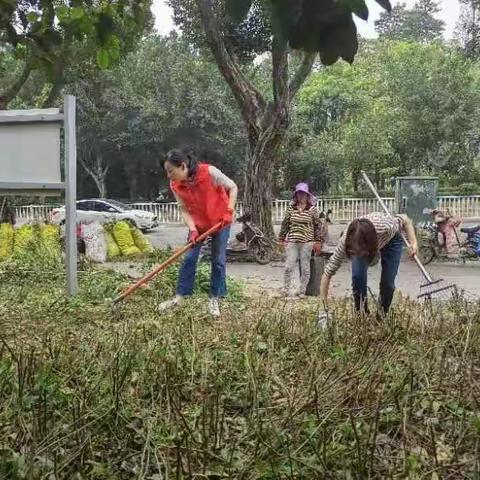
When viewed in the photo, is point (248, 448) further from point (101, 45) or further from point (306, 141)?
point (306, 141)

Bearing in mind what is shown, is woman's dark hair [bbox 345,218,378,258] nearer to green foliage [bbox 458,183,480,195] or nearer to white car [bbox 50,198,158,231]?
white car [bbox 50,198,158,231]

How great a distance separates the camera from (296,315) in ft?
14.2

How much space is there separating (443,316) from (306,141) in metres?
27.5

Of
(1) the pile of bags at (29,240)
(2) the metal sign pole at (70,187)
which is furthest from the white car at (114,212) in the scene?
(2) the metal sign pole at (70,187)

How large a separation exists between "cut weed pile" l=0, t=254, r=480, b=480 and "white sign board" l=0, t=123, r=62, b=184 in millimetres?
2925

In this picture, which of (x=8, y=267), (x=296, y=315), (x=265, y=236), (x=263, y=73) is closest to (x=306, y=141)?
(x=263, y=73)

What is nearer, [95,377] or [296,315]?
[95,377]

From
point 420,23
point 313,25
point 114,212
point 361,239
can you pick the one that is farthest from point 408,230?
point 420,23

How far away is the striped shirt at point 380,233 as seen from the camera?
209 inches

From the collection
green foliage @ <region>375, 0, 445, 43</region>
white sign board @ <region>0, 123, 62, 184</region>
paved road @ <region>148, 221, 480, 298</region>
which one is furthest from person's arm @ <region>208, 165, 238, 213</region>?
green foliage @ <region>375, 0, 445, 43</region>

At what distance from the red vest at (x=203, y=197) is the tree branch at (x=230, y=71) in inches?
295

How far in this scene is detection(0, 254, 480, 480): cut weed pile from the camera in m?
2.36

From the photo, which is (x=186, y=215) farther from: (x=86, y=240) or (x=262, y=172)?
(x=262, y=172)

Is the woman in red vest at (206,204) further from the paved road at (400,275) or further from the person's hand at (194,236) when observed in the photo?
the paved road at (400,275)
